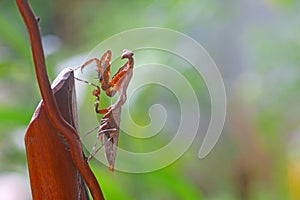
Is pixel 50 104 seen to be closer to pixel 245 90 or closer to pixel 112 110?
pixel 112 110

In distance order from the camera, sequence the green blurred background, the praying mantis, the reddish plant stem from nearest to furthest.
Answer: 1. the reddish plant stem
2. the praying mantis
3. the green blurred background

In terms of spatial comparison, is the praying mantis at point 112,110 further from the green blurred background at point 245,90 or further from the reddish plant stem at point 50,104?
the green blurred background at point 245,90

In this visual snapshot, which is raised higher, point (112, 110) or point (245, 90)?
point (245, 90)

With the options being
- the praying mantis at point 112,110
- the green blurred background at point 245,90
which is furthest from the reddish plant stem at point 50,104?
the green blurred background at point 245,90

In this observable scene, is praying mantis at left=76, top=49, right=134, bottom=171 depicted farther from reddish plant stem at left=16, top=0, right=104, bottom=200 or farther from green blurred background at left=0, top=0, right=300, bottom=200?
green blurred background at left=0, top=0, right=300, bottom=200

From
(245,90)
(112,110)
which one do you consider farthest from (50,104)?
(245,90)

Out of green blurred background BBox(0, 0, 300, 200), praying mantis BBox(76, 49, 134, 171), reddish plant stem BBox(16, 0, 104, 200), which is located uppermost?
green blurred background BBox(0, 0, 300, 200)

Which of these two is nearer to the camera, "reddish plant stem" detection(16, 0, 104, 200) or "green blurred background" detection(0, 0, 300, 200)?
"reddish plant stem" detection(16, 0, 104, 200)

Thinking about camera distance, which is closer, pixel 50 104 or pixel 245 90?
pixel 50 104

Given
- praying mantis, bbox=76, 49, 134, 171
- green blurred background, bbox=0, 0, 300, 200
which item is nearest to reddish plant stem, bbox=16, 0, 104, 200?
praying mantis, bbox=76, 49, 134, 171
